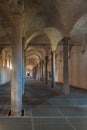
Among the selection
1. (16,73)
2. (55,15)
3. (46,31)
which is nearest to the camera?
(16,73)

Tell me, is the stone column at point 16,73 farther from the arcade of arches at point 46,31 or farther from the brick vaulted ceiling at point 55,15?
the brick vaulted ceiling at point 55,15

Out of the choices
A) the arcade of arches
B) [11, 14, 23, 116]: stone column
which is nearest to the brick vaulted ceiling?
the arcade of arches

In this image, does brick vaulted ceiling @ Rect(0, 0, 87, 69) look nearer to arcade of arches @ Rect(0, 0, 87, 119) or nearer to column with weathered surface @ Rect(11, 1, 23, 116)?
arcade of arches @ Rect(0, 0, 87, 119)

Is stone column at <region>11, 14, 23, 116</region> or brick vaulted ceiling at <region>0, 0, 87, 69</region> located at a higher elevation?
brick vaulted ceiling at <region>0, 0, 87, 69</region>

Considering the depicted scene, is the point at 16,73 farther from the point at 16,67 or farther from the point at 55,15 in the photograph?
the point at 55,15

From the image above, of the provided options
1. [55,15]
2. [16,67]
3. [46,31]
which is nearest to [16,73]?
[16,67]

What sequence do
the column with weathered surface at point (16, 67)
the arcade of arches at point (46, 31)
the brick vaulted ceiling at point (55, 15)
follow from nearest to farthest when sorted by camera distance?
the column with weathered surface at point (16, 67) → the arcade of arches at point (46, 31) → the brick vaulted ceiling at point (55, 15)

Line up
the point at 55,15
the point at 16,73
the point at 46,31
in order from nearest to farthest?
the point at 16,73
the point at 55,15
the point at 46,31

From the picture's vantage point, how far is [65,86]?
63.7ft

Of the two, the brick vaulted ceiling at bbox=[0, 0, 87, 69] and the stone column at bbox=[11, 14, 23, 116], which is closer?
the stone column at bbox=[11, 14, 23, 116]

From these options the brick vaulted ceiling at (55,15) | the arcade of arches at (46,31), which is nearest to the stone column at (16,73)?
the arcade of arches at (46,31)

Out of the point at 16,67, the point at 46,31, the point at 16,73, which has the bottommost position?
the point at 16,73

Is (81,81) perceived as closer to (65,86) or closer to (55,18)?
(65,86)

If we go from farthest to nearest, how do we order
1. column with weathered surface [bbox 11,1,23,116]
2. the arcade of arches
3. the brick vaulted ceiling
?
the brick vaulted ceiling, the arcade of arches, column with weathered surface [bbox 11,1,23,116]
